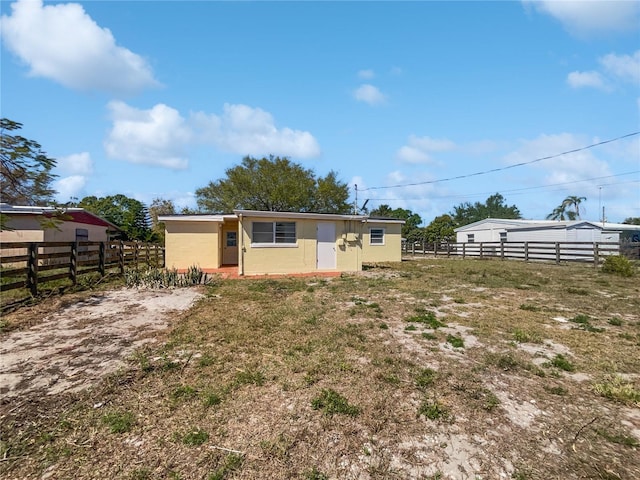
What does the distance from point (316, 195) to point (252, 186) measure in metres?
5.89

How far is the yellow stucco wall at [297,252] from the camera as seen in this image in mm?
13016

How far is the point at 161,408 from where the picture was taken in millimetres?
3152

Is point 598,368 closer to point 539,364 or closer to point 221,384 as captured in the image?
point 539,364

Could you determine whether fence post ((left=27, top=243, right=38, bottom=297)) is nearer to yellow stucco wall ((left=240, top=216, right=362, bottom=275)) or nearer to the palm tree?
yellow stucco wall ((left=240, top=216, right=362, bottom=275))

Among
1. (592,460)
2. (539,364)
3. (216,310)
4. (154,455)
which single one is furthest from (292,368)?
(216,310)

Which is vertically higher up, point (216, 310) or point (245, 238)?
point (245, 238)

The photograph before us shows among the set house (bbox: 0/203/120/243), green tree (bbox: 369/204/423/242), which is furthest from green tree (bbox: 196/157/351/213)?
green tree (bbox: 369/204/423/242)

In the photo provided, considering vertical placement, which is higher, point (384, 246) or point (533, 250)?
point (384, 246)

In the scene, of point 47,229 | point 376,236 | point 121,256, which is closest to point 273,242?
point 121,256

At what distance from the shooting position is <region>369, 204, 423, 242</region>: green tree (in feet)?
149

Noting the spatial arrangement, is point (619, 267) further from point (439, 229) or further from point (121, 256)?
point (439, 229)

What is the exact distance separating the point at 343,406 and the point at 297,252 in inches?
420

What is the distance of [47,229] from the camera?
13711 mm

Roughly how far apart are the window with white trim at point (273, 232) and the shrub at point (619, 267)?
513 inches
